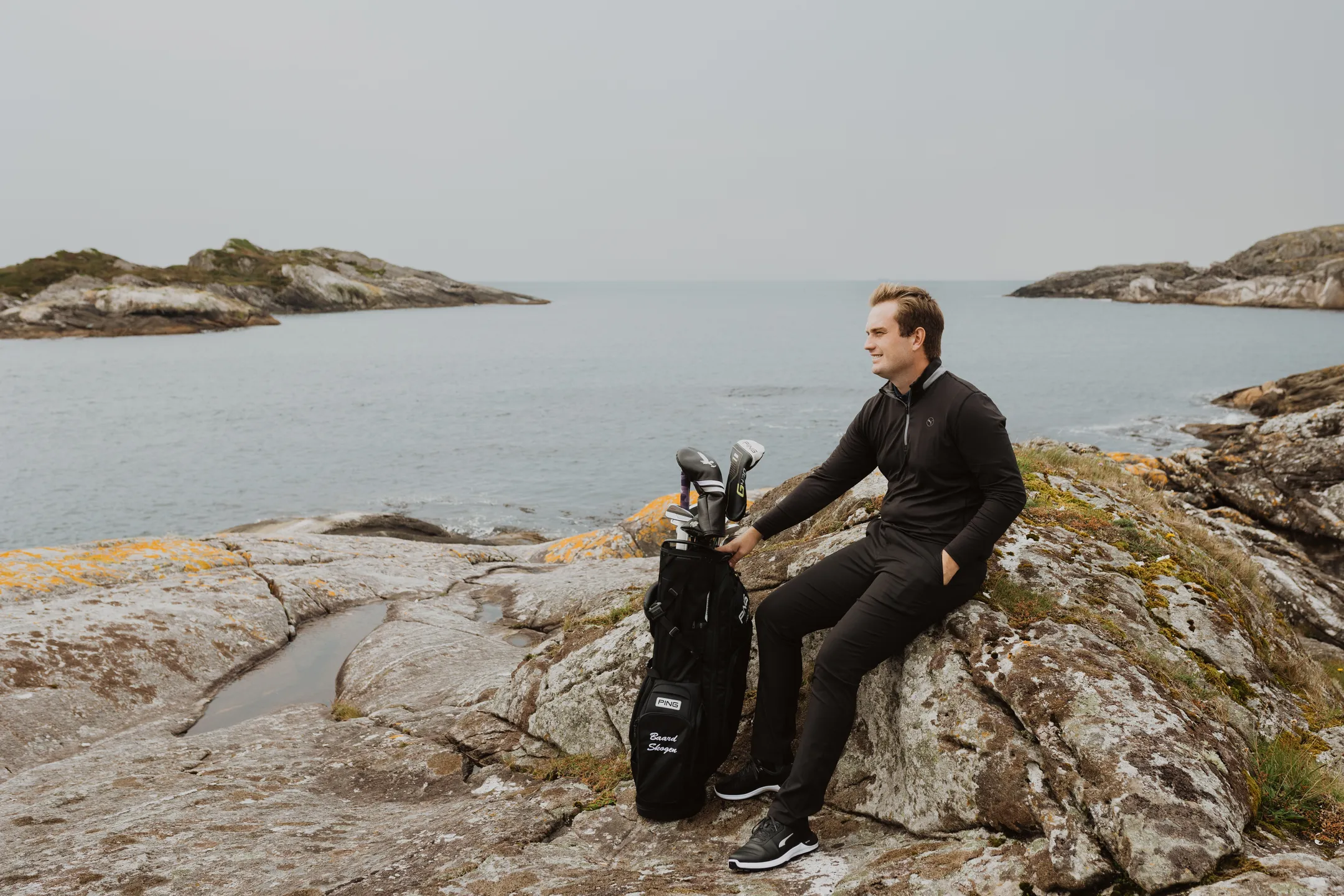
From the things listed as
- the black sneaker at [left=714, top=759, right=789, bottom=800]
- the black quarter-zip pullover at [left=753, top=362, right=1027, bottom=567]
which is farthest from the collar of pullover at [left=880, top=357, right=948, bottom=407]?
the black sneaker at [left=714, top=759, right=789, bottom=800]

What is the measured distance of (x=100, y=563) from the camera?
12266 millimetres

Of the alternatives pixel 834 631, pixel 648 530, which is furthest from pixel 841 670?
pixel 648 530

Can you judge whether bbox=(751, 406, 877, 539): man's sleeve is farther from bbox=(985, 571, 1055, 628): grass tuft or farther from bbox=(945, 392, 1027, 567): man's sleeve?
bbox=(985, 571, 1055, 628): grass tuft

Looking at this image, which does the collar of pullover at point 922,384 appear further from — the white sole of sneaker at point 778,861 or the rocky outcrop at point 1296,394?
the rocky outcrop at point 1296,394

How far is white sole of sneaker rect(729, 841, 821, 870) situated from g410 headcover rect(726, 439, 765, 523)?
2095 mm

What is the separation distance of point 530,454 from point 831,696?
35.8 m

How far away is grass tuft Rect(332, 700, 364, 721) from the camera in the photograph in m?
8.66

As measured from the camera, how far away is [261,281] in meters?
131

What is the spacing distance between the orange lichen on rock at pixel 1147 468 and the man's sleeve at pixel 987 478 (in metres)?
13.3

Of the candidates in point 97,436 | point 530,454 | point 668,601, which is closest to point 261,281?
point 97,436

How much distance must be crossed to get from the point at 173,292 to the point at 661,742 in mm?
120524

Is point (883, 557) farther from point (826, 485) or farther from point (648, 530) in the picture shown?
point (648, 530)

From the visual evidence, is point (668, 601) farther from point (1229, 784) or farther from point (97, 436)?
point (97, 436)

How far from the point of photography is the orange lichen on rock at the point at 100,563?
36.9 ft
